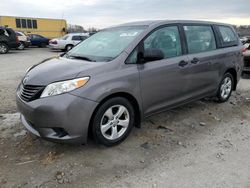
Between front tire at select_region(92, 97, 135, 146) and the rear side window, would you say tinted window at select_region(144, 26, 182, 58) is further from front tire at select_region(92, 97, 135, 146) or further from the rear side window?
the rear side window

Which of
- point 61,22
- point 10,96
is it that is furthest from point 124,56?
point 61,22

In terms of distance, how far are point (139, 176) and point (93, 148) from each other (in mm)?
865

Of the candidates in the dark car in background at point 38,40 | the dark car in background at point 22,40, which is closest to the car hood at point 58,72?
the dark car in background at point 22,40

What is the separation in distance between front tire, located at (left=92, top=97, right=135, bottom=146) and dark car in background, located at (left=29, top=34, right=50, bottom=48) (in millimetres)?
22511

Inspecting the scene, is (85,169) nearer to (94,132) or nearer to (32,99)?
(94,132)

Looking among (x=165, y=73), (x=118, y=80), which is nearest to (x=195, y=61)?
(x=165, y=73)

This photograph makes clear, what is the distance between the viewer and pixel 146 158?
11.4 ft

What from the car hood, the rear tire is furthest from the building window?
the car hood

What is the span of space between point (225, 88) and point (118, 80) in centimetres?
315

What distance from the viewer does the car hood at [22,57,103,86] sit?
331 centimetres

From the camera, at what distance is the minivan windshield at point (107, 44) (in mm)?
3857

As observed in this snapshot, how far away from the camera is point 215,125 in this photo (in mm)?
4613

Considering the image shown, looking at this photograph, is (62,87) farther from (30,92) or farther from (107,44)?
(107,44)

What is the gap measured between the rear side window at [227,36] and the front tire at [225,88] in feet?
2.15
